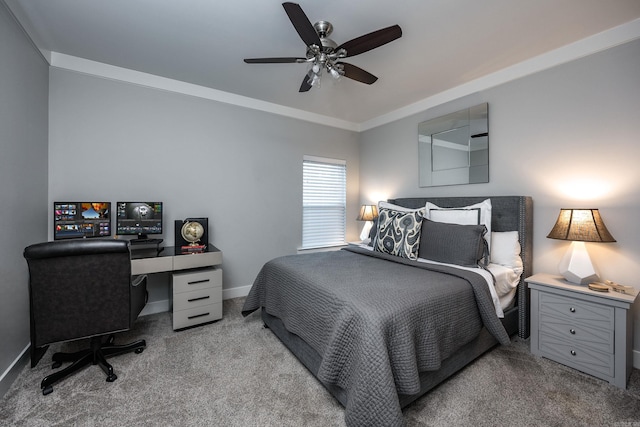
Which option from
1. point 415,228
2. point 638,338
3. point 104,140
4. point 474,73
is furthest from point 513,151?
point 104,140

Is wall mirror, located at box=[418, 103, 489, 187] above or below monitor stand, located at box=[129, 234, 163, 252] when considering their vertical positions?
above

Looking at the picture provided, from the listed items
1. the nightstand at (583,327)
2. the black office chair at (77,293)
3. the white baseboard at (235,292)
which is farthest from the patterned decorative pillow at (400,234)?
the black office chair at (77,293)

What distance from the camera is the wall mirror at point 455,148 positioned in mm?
2943

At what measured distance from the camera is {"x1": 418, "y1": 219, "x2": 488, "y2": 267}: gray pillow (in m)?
2.36

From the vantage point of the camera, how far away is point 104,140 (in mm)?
2729

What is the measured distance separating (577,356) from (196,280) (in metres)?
3.22

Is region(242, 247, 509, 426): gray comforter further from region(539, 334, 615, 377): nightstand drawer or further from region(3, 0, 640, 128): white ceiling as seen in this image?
region(3, 0, 640, 128): white ceiling

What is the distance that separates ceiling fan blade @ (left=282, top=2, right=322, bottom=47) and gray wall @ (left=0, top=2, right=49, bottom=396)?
1.97 m

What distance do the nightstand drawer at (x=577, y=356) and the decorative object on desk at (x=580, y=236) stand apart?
486mm

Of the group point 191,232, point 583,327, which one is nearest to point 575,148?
point 583,327

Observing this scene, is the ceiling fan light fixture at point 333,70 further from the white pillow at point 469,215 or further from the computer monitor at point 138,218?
the computer monitor at point 138,218

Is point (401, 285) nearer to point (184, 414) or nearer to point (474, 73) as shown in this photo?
point (184, 414)

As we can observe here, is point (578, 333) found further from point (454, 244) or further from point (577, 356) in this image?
point (454, 244)

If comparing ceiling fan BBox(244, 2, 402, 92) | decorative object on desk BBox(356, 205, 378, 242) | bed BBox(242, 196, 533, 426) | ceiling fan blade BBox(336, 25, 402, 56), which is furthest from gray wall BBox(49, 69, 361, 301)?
ceiling fan blade BBox(336, 25, 402, 56)
